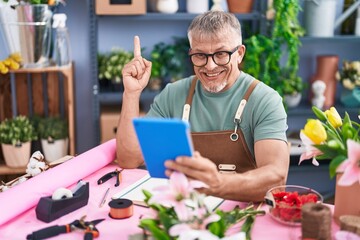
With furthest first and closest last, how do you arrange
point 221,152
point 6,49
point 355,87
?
point 355,87 < point 6,49 < point 221,152

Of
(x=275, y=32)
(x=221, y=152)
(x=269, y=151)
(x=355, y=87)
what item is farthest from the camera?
(x=355, y=87)

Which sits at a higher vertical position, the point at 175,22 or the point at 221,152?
the point at 175,22

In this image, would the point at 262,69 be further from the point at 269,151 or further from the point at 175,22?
the point at 269,151

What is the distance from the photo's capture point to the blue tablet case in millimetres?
1108

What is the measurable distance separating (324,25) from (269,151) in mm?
2035

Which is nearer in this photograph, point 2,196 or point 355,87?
point 2,196

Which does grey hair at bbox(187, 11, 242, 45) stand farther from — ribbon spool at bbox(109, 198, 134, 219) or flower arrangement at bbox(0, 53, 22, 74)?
flower arrangement at bbox(0, 53, 22, 74)

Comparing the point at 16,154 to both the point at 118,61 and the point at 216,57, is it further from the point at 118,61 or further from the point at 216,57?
the point at 216,57

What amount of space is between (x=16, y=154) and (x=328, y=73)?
83.6 inches

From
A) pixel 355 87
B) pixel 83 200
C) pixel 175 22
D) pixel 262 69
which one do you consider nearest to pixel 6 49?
pixel 175 22

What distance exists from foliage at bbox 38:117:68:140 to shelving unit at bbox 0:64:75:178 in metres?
0.05

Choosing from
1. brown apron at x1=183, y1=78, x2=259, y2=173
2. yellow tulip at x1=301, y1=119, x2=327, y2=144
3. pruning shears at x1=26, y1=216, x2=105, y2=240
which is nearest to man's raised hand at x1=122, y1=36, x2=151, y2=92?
brown apron at x1=183, y1=78, x2=259, y2=173

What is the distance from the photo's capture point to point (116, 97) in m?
3.35

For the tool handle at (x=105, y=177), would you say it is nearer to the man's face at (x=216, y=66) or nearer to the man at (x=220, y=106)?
the man at (x=220, y=106)
